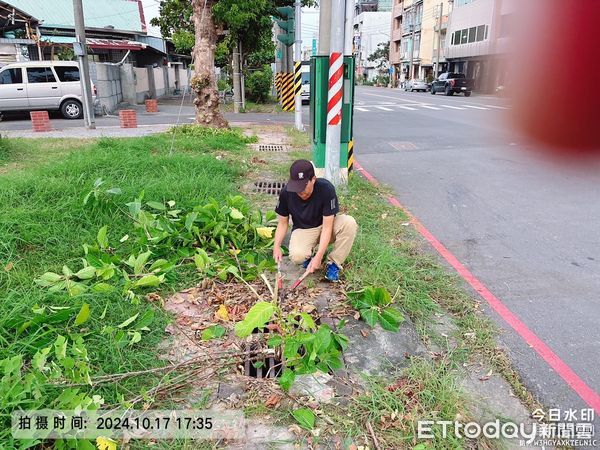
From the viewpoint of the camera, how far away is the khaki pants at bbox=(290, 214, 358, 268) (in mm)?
3912

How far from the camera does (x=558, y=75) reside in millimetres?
636

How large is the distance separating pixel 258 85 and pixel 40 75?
32.1ft

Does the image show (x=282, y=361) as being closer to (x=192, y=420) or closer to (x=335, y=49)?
(x=192, y=420)

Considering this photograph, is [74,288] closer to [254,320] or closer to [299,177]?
[254,320]

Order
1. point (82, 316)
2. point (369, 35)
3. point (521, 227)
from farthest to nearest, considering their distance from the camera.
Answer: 1. point (369, 35)
2. point (521, 227)
3. point (82, 316)

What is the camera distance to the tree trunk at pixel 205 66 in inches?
420

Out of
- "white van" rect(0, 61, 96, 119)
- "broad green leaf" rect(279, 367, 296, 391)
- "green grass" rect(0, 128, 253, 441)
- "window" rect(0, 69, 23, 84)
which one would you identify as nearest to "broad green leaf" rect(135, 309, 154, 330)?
"green grass" rect(0, 128, 253, 441)

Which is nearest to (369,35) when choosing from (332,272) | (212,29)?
(212,29)

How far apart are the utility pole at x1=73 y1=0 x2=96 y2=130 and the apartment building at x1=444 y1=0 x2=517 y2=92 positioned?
1337 centimetres

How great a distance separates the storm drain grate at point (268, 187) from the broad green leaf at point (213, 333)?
142 inches

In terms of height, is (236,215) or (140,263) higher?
(236,215)

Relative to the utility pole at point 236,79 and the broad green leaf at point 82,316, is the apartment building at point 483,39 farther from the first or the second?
the utility pole at point 236,79

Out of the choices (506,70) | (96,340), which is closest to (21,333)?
(96,340)

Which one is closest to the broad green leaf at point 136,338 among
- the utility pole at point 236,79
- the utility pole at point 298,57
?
the utility pole at point 298,57
